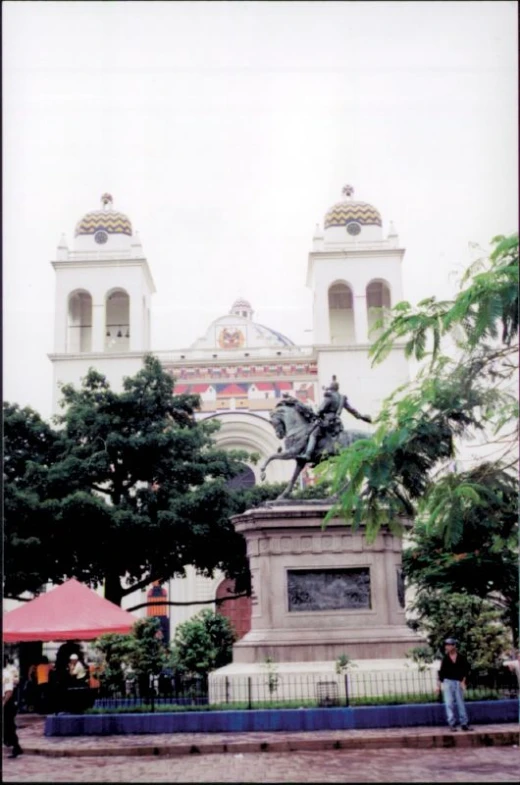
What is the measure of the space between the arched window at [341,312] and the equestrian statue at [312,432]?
20411 millimetres

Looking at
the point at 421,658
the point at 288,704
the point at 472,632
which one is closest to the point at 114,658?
the point at 288,704

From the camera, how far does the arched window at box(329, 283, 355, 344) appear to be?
3525 cm

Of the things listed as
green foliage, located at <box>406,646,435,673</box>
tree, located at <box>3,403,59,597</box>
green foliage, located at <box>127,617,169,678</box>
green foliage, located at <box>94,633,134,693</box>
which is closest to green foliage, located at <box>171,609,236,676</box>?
green foliage, located at <box>127,617,169,678</box>

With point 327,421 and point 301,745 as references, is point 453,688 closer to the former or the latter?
point 301,745

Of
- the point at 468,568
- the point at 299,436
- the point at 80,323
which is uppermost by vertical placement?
the point at 80,323

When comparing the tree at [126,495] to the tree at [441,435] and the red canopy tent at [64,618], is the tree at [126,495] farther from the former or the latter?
the tree at [441,435]

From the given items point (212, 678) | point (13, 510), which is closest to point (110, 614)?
point (212, 678)

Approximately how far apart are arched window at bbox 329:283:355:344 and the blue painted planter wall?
987 inches

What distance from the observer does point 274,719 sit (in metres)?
10.5

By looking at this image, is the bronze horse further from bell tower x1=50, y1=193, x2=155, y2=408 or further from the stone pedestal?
bell tower x1=50, y1=193, x2=155, y2=408

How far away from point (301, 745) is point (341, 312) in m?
27.2

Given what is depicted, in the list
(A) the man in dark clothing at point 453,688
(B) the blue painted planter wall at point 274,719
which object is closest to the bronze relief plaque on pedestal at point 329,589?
(B) the blue painted planter wall at point 274,719

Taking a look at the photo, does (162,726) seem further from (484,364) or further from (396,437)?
(484,364)

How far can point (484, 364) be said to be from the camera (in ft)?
29.3
